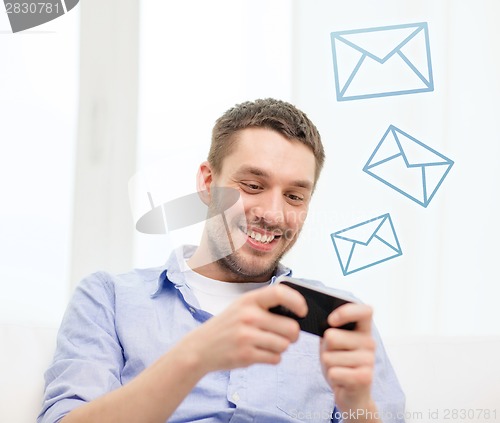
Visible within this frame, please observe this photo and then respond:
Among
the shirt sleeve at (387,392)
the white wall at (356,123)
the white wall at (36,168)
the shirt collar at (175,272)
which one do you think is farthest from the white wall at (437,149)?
the white wall at (36,168)

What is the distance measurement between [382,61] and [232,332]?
1174 mm

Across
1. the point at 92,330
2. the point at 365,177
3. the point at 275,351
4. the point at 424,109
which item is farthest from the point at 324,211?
the point at 275,351

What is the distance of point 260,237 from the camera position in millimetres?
1252

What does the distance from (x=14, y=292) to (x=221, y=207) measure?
1.94 feet

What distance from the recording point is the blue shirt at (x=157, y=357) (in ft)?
3.30

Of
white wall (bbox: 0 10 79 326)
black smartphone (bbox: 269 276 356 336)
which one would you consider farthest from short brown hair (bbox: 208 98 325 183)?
black smartphone (bbox: 269 276 356 336)

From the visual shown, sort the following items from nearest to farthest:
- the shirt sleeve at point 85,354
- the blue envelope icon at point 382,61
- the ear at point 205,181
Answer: the shirt sleeve at point 85,354
the ear at point 205,181
the blue envelope icon at point 382,61

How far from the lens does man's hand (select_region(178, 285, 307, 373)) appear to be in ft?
2.21

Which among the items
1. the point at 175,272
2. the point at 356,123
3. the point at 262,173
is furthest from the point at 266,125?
the point at 356,123

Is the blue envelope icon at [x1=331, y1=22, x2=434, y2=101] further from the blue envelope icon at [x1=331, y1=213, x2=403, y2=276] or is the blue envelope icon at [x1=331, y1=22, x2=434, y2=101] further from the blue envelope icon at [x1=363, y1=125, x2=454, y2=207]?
the blue envelope icon at [x1=331, y1=213, x2=403, y2=276]

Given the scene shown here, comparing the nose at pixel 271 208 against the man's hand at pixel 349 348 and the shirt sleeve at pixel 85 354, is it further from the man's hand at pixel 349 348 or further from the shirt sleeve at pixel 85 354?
the man's hand at pixel 349 348

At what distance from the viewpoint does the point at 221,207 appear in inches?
51.1

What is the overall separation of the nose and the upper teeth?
28 millimetres

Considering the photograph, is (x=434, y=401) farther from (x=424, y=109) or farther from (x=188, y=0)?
(x=188, y=0)
